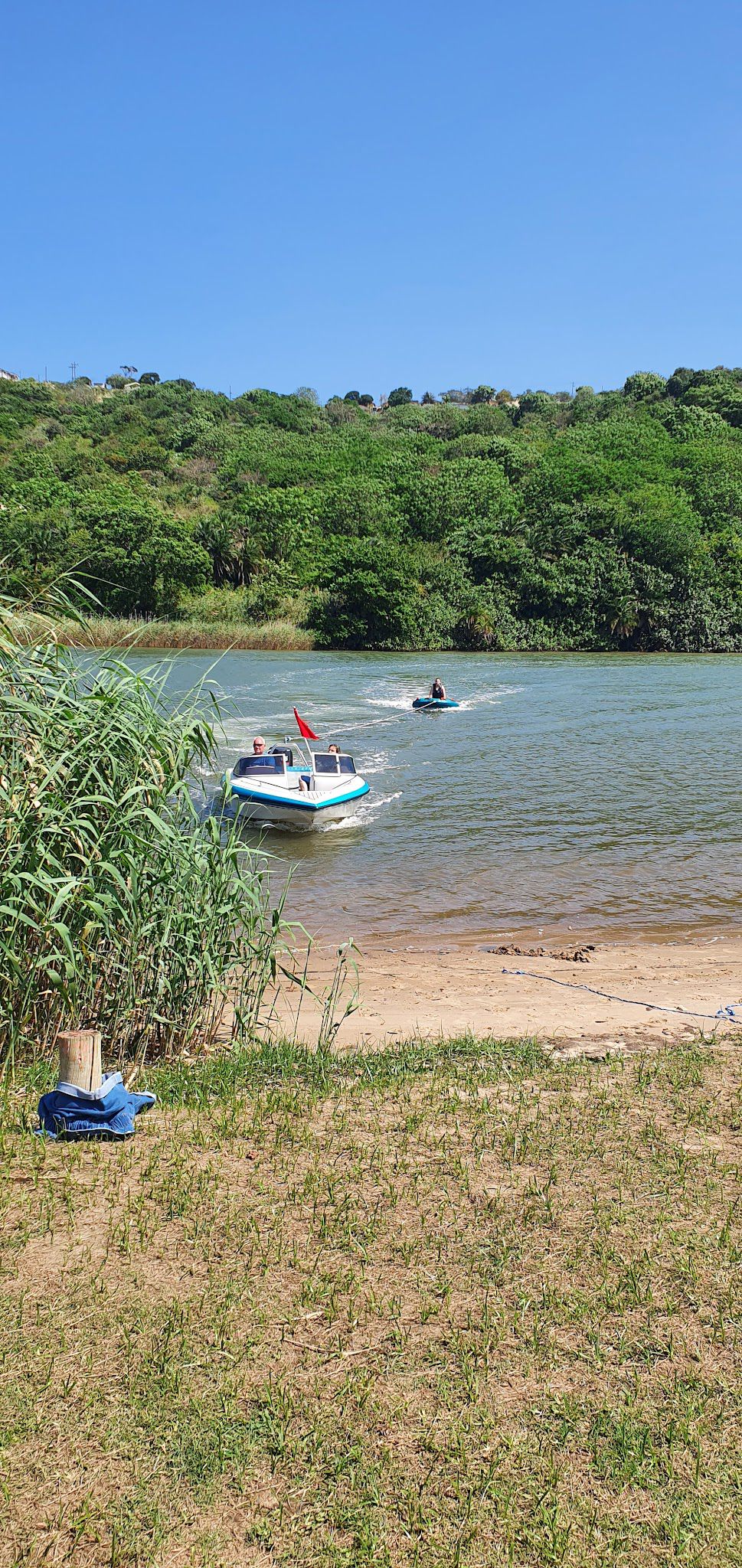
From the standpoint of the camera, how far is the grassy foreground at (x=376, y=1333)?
2.97m

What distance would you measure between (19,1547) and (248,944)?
4106 millimetres

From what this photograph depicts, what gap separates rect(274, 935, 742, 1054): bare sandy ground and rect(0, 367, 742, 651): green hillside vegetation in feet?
128

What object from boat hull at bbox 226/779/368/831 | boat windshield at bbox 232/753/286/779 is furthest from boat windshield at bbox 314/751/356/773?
boat hull at bbox 226/779/368/831

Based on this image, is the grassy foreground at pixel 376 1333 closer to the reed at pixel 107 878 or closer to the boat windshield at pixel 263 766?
the reed at pixel 107 878

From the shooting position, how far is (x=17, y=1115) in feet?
17.2

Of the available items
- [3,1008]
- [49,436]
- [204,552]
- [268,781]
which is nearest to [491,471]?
[204,552]

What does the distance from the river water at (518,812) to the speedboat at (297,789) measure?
0.31m

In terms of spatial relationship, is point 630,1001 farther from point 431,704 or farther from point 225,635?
point 225,635

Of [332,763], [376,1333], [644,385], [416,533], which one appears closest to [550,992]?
[376,1333]

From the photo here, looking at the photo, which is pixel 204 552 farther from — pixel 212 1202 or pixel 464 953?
pixel 212 1202

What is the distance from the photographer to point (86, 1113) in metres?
5.03

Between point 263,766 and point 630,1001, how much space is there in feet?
35.7

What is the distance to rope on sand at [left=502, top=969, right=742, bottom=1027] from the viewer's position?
25.1ft

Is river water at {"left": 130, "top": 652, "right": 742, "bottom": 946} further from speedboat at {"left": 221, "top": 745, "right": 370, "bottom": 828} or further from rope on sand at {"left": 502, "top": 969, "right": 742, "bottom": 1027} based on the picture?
rope on sand at {"left": 502, "top": 969, "right": 742, "bottom": 1027}
